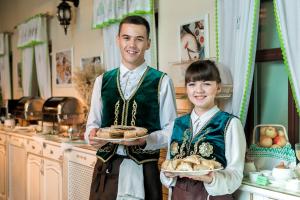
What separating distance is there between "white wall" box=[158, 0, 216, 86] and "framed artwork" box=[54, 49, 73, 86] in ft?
5.38

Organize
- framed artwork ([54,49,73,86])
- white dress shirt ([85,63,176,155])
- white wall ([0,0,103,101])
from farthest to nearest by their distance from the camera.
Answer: framed artwork ([54,49,73,86]) → white wall ([0,0,103,101]) → white dress shirt ([85,63,176,155])

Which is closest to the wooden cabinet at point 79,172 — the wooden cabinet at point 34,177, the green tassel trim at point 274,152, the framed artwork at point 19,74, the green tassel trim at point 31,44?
the wooden cabinet at point 34,177

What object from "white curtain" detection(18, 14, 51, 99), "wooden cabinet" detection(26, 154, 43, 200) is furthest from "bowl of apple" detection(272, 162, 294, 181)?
"white curtain" detection(18, 14, 51, 99)

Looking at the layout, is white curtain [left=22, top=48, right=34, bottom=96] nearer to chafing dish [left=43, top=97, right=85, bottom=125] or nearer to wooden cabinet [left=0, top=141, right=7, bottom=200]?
wooden cabinet [left=0, top=141, right=7, bottom=200]

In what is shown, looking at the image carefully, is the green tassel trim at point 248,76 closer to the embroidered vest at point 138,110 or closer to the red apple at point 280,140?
the red apple at point 280,140

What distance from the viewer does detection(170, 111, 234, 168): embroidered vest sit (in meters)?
1.55

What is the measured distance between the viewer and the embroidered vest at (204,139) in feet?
A: 5.10

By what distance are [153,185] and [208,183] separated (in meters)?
0.38

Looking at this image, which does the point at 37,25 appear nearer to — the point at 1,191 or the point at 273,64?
the point at 1,191

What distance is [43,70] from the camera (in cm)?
474

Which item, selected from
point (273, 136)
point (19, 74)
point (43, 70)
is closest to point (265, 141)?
point (273, 136)

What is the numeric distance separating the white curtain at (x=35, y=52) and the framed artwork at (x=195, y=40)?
2516mm

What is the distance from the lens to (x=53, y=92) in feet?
15.3

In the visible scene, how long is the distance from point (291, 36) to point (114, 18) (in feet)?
5.88
